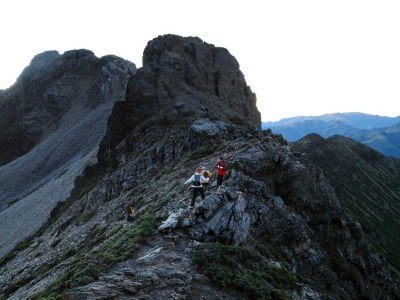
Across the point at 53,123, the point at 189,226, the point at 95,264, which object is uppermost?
the point at 53,123

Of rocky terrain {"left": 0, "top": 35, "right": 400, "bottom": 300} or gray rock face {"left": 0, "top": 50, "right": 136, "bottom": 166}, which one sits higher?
gray rock face {"left": 0, "top": 50, "right": 136, "bottom": 166}

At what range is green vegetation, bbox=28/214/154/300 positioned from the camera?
13.6m

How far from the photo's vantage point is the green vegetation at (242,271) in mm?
14703

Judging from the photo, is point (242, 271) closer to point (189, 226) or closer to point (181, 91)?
point (189, 226)

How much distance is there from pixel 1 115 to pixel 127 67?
6349 centimetres

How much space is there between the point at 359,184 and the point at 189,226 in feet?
588

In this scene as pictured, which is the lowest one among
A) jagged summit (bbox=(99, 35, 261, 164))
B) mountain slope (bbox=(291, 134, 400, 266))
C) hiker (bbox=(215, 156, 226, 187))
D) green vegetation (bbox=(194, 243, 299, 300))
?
mountain slope (bbox=(291, 134, 400, 266))

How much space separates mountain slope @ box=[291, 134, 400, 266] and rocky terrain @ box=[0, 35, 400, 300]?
119 metres

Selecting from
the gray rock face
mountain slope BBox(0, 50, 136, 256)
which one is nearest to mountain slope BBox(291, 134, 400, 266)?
the gray rock face

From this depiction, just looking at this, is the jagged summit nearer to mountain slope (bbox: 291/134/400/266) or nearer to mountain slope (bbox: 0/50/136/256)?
mountain slope (bbox: 0/50/136/256)

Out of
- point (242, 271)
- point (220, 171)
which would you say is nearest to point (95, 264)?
point (242, 271)

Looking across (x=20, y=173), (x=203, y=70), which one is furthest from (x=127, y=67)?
(x=203, y=70)

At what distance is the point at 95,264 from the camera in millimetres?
15234

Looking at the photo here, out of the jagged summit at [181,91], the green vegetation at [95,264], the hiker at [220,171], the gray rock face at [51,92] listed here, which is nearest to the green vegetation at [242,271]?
the green vegetation at [95,264]
